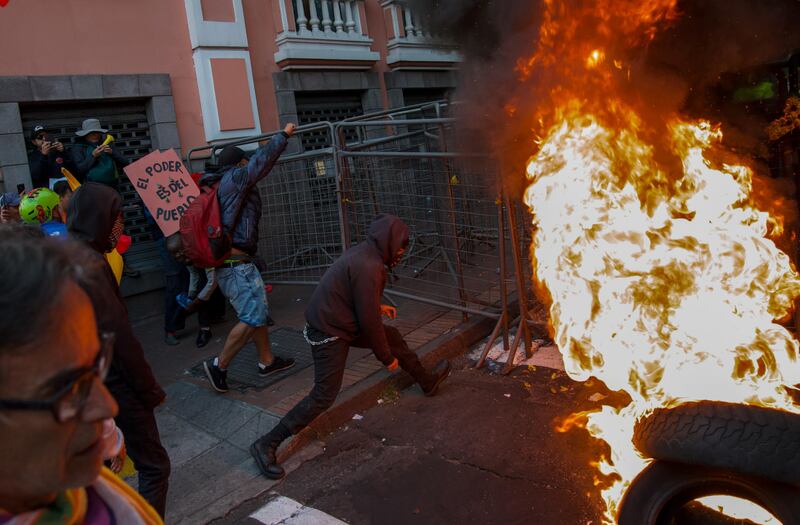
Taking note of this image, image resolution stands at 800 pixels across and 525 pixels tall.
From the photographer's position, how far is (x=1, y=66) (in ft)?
22.7

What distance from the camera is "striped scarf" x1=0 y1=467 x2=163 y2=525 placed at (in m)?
1.08

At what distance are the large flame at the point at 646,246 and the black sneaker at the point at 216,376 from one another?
2.80 meters

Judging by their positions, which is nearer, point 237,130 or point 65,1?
point 65,1

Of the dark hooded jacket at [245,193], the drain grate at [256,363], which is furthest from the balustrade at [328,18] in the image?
the drain grate at [256,363]

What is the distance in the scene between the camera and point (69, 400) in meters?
1.09

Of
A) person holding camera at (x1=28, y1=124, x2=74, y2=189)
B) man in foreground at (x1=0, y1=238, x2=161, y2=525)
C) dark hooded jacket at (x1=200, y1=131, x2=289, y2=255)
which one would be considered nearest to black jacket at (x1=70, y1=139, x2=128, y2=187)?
person holding camera at (x1=28, y1=124, x2=74, y2=189)

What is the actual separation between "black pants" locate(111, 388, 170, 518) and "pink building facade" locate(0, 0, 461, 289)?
3139 mm

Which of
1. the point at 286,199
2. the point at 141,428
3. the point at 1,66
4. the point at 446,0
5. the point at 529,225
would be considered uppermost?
the point at 1,66

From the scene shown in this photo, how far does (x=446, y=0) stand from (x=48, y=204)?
3.15m

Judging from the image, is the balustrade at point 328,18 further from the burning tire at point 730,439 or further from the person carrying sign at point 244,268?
the burning tire at point 730,439

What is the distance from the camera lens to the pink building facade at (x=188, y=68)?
7148 millimetres

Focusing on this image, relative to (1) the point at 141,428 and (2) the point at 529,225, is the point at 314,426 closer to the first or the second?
(1) the point at 141,428

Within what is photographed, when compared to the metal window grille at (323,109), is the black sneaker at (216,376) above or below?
below

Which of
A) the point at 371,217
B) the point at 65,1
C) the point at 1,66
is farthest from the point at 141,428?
the point at 65,1
